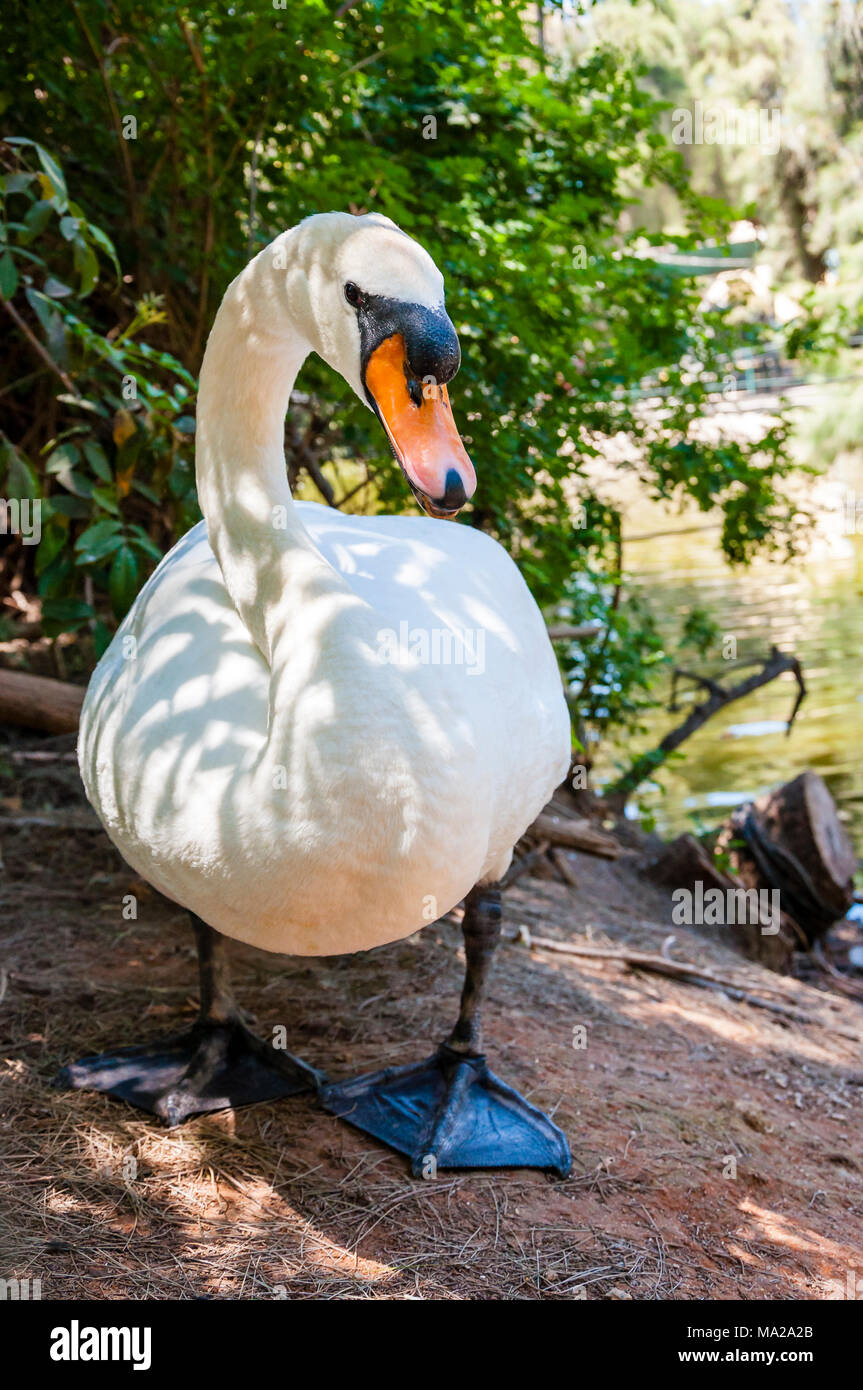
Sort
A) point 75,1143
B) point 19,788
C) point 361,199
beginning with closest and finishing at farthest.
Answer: point 75,1143 → point 361,199 → point 19,788

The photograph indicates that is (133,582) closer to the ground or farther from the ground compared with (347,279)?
closer to the ground

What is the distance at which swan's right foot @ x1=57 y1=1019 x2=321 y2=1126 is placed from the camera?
9.93ft

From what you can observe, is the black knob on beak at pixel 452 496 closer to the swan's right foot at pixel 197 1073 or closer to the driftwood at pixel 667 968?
the swan's right foot at pixel 197 1073

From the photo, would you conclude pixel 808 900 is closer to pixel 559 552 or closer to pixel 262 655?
pixel 559 552

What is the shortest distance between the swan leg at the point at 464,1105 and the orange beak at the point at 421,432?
56.2 inches

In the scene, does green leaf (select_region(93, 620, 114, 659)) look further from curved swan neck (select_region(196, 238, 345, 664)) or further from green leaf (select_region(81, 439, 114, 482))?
curved swan neck (select_region(196, 238, 345, 664))

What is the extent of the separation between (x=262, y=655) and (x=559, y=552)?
308 cm

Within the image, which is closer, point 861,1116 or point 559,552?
point 861,1116

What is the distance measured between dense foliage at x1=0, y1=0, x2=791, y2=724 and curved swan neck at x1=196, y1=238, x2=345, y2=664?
0.92 m

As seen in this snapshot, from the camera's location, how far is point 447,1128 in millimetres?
2975

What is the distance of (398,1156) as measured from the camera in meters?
2.94

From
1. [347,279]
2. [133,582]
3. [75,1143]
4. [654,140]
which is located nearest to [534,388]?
[654,140]

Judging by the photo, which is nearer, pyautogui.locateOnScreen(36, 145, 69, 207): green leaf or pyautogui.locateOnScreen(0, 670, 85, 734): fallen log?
pyautogui.locateOnScreen(36, 145, 69, 207): green leaf
